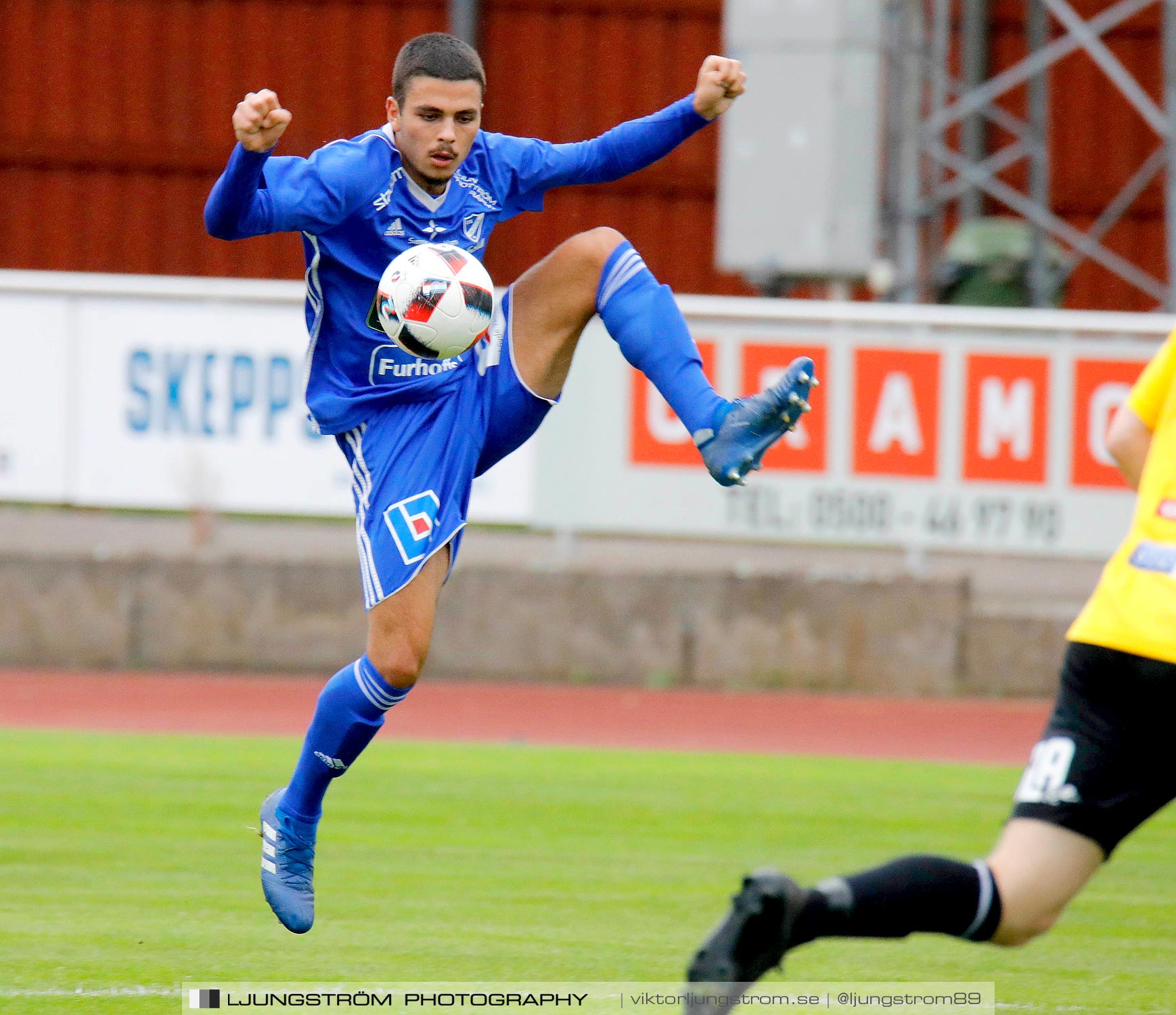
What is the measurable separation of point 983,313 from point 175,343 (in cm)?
533

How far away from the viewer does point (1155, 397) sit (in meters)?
3.79

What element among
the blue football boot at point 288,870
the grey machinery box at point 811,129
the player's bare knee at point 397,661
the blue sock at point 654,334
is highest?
the grey machinery box at point 811,129

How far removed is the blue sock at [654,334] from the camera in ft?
16.5

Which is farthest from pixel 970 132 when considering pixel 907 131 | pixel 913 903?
pixel 913 903

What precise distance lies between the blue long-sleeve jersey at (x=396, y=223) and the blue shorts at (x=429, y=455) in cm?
6

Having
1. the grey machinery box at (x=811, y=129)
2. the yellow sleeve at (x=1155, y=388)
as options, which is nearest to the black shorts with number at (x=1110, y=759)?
the yellow sleeve at (x=1155, y=388)

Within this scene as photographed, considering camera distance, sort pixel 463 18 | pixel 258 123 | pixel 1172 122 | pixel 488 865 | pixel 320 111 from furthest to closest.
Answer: pixel 320 111 < pixel 463 18 < pixel 1172 122 < pixel 488 865 < pixel 258 123

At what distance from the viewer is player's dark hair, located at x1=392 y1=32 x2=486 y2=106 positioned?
513 cm

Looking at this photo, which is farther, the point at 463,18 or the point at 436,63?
the point at 463,18

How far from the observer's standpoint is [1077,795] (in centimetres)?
368

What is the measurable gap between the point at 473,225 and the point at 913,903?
2.60m

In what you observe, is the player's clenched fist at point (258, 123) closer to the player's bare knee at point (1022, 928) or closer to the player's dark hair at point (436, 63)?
the player's dark hair at point (436, 63)

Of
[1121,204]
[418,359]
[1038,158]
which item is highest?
[1038,158]

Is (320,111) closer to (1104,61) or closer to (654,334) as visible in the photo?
(1104,61)
